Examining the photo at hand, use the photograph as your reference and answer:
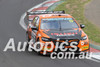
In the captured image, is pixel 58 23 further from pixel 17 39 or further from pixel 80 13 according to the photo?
pixel 80 13

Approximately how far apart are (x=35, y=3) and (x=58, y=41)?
1863 centimetres

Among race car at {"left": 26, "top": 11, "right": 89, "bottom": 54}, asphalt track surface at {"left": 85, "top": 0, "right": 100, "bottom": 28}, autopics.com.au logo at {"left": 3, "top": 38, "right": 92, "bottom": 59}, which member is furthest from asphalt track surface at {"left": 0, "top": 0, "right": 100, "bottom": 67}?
asphalt track surface at {"left": 85, "top": 0, "right": 100, "bottom": 28}

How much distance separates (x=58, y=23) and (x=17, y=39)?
404cm

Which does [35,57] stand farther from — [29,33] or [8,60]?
[29,33]

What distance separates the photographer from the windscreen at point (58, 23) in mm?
13062

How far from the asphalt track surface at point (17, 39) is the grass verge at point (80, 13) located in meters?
3.36

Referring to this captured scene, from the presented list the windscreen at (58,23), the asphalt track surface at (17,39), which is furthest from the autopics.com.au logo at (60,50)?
the windscreen at (58,23)

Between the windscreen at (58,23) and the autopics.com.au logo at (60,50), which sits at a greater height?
the windscreen at (58,23)

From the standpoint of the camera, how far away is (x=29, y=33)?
1465cm

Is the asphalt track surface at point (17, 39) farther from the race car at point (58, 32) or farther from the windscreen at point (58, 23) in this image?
the windscreen at point (58, 23)

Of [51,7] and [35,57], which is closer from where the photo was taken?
[35,57]

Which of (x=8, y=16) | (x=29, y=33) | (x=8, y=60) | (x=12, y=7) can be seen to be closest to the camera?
(x=8, y=60)

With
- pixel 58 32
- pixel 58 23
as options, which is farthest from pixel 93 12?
pixel 58 32

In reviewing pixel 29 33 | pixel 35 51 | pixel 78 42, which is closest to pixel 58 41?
pixel 78 42
